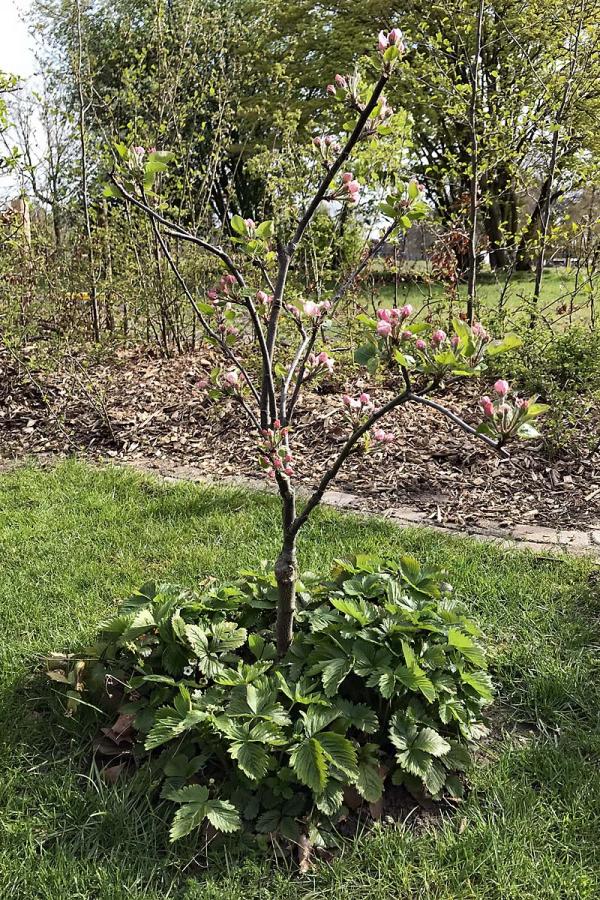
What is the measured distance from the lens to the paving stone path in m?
3.45

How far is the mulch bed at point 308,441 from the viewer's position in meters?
4.04

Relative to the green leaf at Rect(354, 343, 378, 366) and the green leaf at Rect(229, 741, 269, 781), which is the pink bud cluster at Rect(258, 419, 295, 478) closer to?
the green leaf at Rect(354, 343, 378, 366)

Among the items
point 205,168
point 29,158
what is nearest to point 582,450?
point 205,168

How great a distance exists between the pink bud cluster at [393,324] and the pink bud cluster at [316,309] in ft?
0.91

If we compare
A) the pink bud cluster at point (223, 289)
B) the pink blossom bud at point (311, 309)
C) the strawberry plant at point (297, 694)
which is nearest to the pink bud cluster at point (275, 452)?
the pink blossom bud at point (311, 309)

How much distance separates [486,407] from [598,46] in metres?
5.45

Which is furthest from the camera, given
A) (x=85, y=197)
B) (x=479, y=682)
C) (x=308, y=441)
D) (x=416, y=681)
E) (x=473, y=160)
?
(x=85, y=197)

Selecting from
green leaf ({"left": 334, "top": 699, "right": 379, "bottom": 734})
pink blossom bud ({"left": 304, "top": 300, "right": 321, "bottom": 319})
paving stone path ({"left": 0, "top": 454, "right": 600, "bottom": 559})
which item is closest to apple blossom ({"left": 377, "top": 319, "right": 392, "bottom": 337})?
pink blossom bud ({"left": 304, "top": 300, "right": 321, "bottom": 319})

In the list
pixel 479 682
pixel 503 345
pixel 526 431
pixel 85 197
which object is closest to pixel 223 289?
pixel 503 345

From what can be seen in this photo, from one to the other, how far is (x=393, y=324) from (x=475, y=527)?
7.68 ft

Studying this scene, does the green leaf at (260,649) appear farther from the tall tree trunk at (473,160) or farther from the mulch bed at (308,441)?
the tall tree trunk at (473,160)

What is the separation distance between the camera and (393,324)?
162 centimetres

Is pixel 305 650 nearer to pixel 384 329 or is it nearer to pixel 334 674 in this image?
pixel 334 674

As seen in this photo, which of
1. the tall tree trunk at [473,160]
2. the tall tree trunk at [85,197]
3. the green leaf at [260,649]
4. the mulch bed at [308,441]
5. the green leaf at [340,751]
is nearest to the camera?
the green leaf at [340,751]
